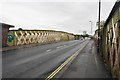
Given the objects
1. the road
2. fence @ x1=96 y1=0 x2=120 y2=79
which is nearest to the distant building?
the road

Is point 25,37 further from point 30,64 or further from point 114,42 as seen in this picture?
point 114,42

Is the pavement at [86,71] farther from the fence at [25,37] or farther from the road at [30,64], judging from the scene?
the fence at [25,37]

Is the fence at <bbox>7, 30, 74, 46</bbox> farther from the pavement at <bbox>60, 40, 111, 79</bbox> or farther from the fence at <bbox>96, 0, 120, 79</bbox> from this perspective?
the fence at <bbox>96, 0, 120, 79</bbox>

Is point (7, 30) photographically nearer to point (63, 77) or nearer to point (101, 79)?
point (63, 77)

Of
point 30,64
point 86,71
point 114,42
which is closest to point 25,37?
point 30,64

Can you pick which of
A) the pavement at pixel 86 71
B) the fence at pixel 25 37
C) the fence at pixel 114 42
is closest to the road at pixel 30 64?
the pavement at pixel 86 71

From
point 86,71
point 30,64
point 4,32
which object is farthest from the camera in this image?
point 4,32

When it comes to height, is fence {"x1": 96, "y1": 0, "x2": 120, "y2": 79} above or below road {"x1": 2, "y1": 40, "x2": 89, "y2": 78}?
above

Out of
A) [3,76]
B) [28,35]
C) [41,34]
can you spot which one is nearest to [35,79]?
[3,76]

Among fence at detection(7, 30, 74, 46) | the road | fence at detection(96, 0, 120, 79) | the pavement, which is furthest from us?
fence at detection(7, 30, 74, 46)

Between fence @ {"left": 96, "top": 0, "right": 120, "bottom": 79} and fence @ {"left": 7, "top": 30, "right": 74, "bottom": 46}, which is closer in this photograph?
fence @ {"left": 96, "top": 0, "right": 120, "bottom": 79}

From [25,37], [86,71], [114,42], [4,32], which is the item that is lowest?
[86,71]

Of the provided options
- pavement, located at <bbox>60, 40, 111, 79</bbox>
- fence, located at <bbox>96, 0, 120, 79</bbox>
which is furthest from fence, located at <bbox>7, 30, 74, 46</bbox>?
fence, located at <bbox>96, 0, 120, 79</bbox>

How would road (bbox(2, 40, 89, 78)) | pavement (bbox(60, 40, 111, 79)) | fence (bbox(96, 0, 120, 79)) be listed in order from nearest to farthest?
fence (bbox(96, 0, 120, 79)) → pavement (bbox(60, 40, 111, 79)) → road (bbox(2, 40, 89, 78))
